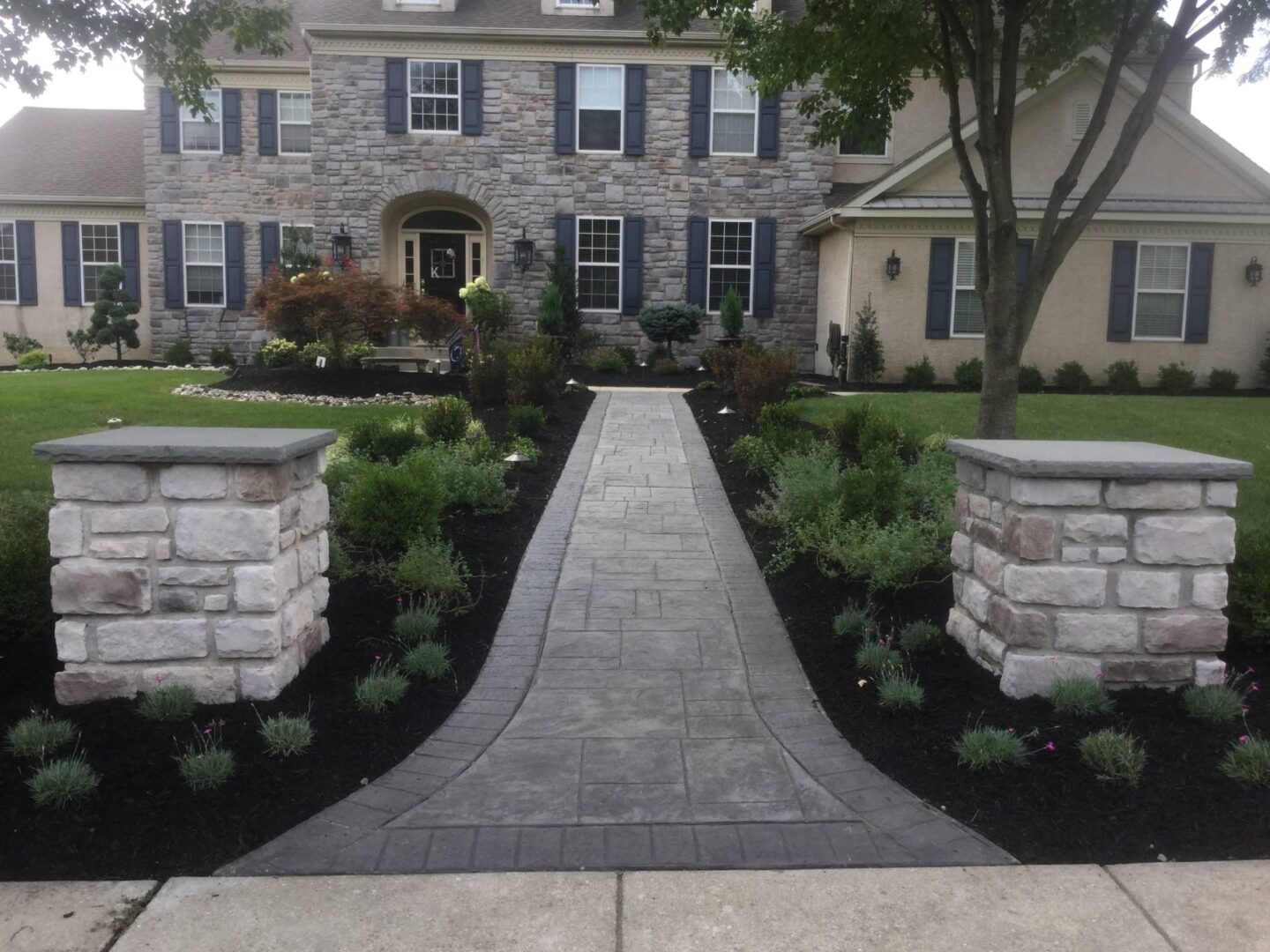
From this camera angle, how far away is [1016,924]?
3102mm

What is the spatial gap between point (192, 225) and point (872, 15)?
18522 millimetres

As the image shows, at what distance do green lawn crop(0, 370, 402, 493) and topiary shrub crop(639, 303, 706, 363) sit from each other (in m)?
7.00

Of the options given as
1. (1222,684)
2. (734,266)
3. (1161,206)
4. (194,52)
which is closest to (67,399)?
(194,52)

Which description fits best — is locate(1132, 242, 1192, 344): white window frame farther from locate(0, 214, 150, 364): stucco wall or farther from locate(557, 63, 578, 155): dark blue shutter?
locate(0, 214, 150, 364): stucco wall

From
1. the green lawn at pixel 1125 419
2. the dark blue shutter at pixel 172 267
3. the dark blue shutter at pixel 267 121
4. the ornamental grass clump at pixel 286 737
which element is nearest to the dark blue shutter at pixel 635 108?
the dark blue shutter at pixel 267 121

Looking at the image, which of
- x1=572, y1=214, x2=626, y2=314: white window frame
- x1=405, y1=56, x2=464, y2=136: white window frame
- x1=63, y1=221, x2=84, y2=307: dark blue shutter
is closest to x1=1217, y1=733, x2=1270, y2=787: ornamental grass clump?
x1=572, y1=214, x2=626, y2=314: white window frame

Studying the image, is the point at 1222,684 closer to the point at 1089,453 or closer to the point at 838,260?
the point at 1089,453

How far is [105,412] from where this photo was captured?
481 inches

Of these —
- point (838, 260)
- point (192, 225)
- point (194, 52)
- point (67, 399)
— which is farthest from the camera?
point (192, 225)

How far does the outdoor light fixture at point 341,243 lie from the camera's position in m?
20.1

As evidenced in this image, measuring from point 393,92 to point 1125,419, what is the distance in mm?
14201

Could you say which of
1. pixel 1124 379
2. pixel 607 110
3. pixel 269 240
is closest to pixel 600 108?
pixel 607 110

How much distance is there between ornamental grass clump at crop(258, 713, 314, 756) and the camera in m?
4.09

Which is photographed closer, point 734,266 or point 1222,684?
point 1222,684
